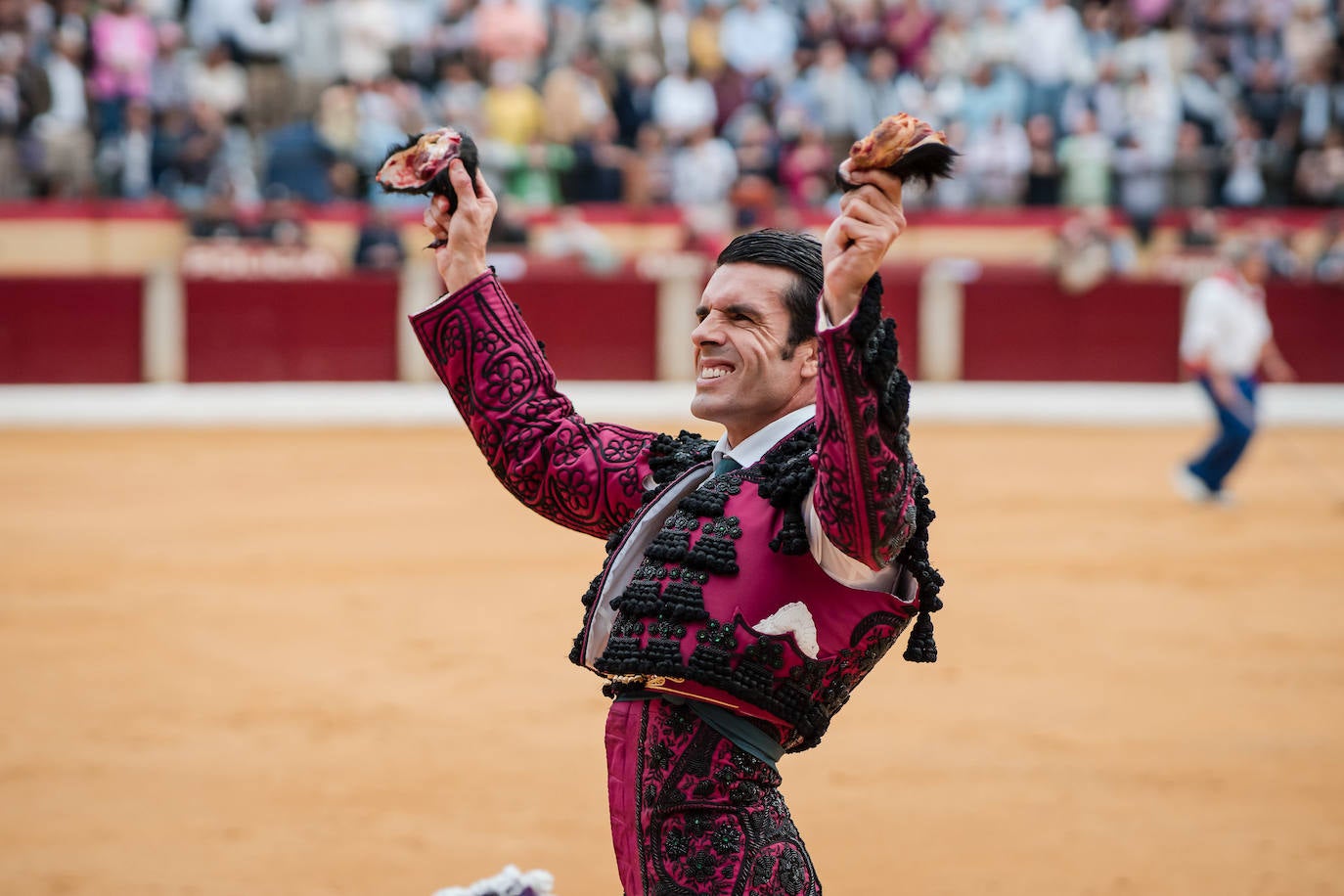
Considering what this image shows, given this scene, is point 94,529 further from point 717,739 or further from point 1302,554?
point 717,739

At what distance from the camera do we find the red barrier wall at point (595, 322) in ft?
48.7

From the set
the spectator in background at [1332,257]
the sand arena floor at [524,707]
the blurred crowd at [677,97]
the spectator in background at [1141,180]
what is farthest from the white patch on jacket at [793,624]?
the spectator in background at [1332,257]

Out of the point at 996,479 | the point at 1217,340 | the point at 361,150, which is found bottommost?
the point at 996,479

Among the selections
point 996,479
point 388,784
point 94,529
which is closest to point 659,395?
point 996,479

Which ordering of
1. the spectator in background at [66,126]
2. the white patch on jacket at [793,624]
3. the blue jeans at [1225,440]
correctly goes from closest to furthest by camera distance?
the white patch on jacket at [793,624]
the blue jeans at [1225,440]
the spectator in background at [66,126]

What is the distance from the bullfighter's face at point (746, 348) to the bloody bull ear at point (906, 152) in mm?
332

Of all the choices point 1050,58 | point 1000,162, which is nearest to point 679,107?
point 1000,162

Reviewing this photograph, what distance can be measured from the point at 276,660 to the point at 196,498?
3.72 meters

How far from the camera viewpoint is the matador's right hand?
2180 millimetres

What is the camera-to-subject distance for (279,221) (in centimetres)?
1403

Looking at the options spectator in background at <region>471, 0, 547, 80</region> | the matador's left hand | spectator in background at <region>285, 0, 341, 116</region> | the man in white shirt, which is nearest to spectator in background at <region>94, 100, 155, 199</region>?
spectator in background at <region>285, 0, 341, 116</region>

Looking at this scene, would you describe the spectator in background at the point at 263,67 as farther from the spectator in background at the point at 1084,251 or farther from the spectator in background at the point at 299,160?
the spectator in background at the point at 1084,251

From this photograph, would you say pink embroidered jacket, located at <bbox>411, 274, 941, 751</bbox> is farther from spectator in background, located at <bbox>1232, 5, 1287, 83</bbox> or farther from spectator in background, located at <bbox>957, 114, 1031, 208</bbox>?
spectator in background, located at <bbox>1232, 5, 1287, 83</bbox>

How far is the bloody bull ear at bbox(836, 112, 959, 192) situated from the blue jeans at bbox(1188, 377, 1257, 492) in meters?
8.12
